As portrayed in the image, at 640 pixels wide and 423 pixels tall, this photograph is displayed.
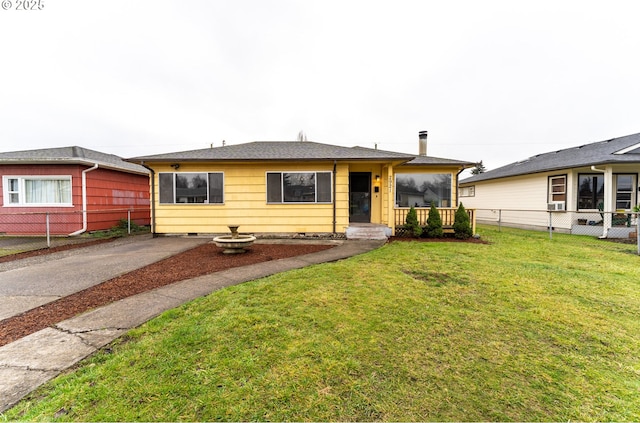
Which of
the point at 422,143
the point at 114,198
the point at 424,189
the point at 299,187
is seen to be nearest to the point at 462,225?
the point at 424,189

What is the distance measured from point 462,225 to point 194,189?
9.68m

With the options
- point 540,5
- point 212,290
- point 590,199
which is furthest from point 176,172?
point 590,199

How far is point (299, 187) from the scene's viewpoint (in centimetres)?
876

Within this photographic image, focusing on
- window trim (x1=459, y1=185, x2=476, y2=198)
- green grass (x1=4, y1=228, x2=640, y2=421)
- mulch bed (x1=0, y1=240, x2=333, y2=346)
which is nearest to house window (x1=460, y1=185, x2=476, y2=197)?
window trim (x1=459, y1=185, x2=476, y2=198)

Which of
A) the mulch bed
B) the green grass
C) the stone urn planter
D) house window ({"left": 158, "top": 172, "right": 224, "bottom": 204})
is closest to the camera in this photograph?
the green grass

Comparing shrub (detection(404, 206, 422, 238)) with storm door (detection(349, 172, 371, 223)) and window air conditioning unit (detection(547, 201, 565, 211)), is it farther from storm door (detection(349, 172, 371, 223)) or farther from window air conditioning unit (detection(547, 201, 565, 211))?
window air conditioning unit (detection(547, 201, 565, 211))

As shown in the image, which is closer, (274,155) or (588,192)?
(274,155)

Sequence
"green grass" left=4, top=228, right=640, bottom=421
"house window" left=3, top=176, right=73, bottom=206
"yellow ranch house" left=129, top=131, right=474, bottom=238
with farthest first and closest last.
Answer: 1. "house window" left=3, top=176, right=73, bottom=206
2. "yellow ranch house" left=129, top=131, right=474, bottom=238
3. "green grass" left=4, top=228, right=640, bottom=421

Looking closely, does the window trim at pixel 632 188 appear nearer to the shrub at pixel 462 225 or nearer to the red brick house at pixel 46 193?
the shrub at pixel 462 225

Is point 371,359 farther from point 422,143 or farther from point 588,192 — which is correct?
point 588,192

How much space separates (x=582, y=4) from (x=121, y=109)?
23.4 m

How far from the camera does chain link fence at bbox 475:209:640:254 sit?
30.2 ft

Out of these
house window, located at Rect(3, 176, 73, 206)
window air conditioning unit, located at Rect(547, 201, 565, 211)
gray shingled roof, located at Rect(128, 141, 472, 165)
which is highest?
gray shingled roof, located at Rect(128, 141, 472, 165)

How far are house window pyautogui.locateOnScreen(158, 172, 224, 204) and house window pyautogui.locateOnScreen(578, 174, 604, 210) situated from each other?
49.1 ft
